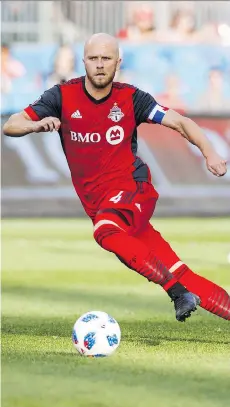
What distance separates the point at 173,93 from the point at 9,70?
11.1 feet

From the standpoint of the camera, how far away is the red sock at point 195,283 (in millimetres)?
7438

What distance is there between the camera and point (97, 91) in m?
7.77

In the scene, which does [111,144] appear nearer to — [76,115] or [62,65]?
[76,115]

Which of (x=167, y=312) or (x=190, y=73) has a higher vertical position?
(x=167, y=312)

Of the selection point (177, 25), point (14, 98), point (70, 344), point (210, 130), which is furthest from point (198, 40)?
point (70, 344)

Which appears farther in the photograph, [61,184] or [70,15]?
[70,15]

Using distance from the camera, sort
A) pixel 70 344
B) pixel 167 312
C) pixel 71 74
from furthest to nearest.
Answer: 1. pixel 71 74
2. pixel 167 312
3. pixel 70 344

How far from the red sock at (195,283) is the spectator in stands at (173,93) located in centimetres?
1398

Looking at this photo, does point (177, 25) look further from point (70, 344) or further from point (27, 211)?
point (70, 344)

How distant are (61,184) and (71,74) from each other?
2.66m

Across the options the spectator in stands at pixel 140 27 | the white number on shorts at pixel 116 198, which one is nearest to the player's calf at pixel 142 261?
the white number on shorts at pixel 116 198

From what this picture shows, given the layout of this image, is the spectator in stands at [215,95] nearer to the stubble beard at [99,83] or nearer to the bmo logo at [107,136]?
the bmo logo at [107,136]

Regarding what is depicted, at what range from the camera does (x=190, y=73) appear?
22016 millimetres

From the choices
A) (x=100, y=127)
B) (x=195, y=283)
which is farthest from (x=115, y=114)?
(x=195, y=283)
